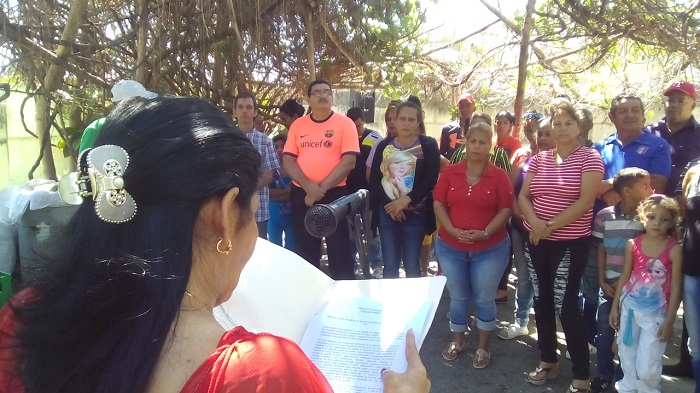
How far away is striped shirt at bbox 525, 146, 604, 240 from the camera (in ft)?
10.7

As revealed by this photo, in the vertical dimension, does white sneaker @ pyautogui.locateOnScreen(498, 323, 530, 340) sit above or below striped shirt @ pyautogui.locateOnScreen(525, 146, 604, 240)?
below

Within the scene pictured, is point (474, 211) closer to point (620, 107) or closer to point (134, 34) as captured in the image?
point (620, 107)

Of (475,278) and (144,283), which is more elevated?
(144,283)

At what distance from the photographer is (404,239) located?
424cm

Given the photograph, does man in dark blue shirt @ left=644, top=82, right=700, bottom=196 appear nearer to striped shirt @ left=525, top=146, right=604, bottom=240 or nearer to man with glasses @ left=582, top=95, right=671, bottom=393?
man with glasses @ left=582, top=95, right=671, bottom=393

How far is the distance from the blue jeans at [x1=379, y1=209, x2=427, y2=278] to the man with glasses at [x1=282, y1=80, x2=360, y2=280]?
11.9 inches

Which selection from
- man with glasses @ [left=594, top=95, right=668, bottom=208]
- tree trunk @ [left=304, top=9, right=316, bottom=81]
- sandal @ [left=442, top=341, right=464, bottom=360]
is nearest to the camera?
man with glasses @ [left=594, top=95, right=668, bottom=208]

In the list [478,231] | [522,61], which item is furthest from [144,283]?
[522,61]

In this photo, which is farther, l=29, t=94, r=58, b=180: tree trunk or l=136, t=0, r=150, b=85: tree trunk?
l=29, t=94, r=58, b=180: tree trunk

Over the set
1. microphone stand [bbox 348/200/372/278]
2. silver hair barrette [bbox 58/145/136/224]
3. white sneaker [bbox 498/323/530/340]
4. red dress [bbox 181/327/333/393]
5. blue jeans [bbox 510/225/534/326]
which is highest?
silver hair barrette [bbox 58/145/136/224]

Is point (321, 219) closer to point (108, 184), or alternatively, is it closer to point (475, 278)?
point (108, 184)

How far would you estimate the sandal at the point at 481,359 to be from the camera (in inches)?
146

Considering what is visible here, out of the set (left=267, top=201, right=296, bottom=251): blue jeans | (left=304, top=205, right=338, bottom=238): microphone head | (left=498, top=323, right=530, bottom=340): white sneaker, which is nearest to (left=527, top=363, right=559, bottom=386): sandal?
(left=498, top=323, right=530, bottom=340): white sneaker

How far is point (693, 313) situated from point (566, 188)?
948 mm
